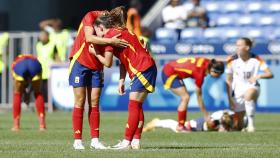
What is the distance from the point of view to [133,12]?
2928cm

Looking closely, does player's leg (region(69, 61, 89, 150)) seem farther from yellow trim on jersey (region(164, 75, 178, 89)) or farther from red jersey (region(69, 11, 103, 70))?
yellow trim on jersey (region(164, 75, 178, 89))

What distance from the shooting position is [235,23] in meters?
32.4

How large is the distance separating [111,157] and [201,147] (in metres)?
2.58

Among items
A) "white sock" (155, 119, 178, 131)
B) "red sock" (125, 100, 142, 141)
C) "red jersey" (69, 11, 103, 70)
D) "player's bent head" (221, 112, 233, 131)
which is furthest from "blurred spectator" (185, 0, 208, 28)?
"red sock" (125, 100, 142, 141)

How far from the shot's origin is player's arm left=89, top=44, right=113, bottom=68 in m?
14.2

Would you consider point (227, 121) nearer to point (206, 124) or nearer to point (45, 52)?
point (206, 124)

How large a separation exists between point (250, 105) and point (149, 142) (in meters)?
3.81

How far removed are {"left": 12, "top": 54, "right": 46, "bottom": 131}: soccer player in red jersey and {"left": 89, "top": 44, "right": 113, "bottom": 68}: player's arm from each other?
5416mm

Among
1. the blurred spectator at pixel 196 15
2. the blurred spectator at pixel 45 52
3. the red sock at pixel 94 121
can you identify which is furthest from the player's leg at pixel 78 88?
the blurred spectator at pixel 196 15

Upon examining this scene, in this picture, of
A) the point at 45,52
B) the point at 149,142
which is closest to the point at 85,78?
the point at 149,142

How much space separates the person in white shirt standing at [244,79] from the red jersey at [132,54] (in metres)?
5.63

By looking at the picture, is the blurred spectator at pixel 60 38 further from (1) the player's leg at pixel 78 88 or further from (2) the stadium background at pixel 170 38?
(1) the player's leg at pixel 78 88

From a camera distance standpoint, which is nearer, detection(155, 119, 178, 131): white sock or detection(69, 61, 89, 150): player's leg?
detection(69, 61, 89, 150): player's leg

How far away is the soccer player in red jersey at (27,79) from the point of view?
64.7ft
